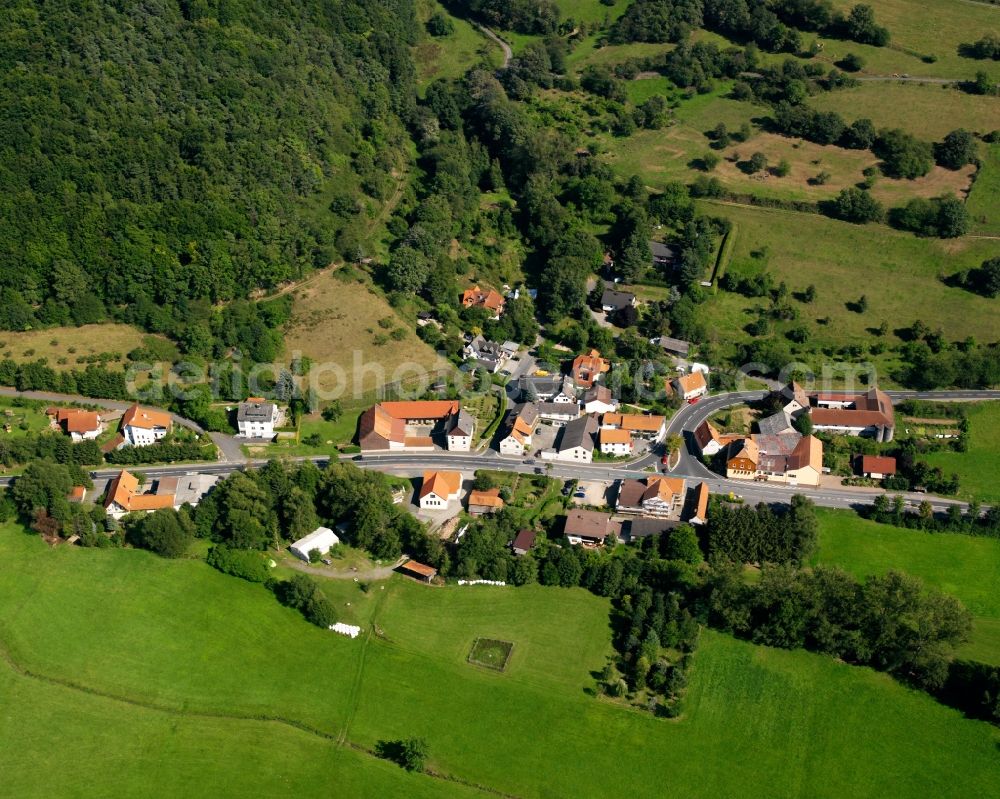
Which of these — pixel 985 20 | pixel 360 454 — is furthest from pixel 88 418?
pixel 985 20

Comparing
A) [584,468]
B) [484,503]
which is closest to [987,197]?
[584,468]

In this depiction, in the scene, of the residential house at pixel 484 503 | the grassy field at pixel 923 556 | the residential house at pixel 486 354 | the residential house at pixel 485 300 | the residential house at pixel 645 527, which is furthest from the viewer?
the residential house at pixel 485 300

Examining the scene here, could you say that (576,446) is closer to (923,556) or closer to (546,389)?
(546,389)

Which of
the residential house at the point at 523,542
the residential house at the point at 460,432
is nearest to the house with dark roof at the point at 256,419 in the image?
the residential house at the point at 460,432

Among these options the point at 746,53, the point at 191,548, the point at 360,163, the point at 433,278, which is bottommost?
the point at 191,548

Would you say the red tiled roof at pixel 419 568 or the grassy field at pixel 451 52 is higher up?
the grassy field at pixel 451 52

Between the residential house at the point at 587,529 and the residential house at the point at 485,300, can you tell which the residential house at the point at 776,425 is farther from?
the residential house at the point at 485,300

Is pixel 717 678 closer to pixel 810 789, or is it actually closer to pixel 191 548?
pixel 810 789
